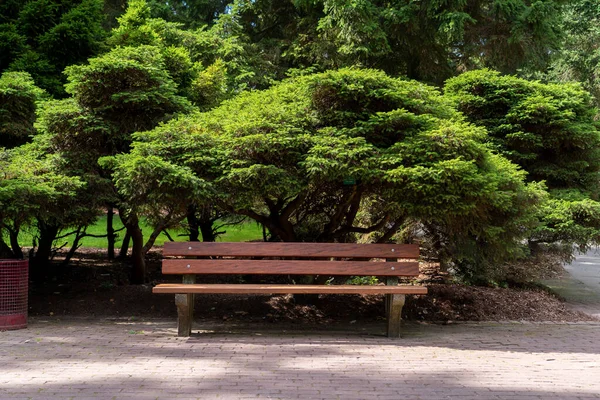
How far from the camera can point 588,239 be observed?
30.2ft

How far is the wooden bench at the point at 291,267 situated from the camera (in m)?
6.69

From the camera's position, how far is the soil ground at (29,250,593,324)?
8.57 m

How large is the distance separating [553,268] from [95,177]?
7640 millimetres

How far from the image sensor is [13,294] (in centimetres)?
714

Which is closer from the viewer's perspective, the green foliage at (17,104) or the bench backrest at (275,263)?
the bench backrest at (275,263)

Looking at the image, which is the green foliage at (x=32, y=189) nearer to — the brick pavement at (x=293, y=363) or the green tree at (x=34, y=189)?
the green tree at (x=34, y=189)

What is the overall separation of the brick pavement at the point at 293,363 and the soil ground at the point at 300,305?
2.76 ft

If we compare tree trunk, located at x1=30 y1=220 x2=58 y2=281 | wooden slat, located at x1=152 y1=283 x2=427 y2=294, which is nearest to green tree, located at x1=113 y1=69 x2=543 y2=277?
wooden slat, located at x1=152 y1=283 x2=427 y2=294

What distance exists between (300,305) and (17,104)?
17.3 feet

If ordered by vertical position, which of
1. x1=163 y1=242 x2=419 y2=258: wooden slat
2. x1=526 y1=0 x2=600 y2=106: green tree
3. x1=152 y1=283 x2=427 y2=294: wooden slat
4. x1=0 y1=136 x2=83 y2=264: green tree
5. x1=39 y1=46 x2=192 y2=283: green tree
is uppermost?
x1=526 y1=0 x2=600 y2=106: green tree

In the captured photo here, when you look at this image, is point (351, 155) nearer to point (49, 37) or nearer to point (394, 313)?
point (394, 313)

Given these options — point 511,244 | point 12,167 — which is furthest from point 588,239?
point 12,167

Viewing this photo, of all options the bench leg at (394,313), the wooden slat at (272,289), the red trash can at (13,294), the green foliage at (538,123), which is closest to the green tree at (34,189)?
the red trash can at (13,294)

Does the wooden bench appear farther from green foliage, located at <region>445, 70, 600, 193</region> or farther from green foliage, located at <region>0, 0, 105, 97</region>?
green foliage, located at <region>0, 0, 105, 97</region>
